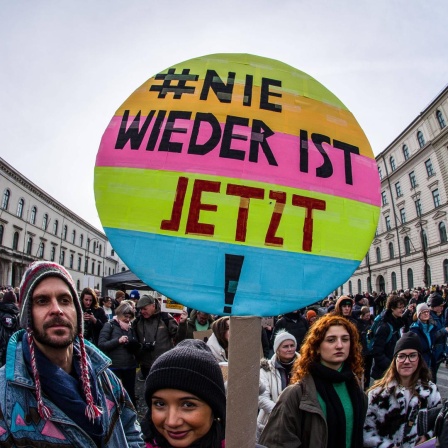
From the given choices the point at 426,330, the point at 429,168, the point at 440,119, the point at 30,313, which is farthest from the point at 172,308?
the point at 429,168

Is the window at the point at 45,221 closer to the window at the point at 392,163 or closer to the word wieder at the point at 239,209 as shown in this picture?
the window at the point at 392,163

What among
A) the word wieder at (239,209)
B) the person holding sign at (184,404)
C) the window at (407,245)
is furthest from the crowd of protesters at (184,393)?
the window at (407,245)

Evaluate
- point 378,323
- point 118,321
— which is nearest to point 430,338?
point 378,323

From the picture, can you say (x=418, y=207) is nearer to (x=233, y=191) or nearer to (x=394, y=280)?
(x=394, y=280)

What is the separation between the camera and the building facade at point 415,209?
1244 inches

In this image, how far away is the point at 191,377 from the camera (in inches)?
50.1

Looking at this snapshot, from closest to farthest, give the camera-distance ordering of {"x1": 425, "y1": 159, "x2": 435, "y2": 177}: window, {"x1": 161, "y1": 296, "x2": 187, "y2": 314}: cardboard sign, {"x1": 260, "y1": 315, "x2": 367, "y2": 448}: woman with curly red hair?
{"x1": 260, "y1": 315, "x2": 367, "y2": 448}: woman with curly red hair, {"x1": 161, "y1": 296, "x2": 187, "y2": 314}: cardboard sign, {"x1": 425, "y1": 159, "x2": 435, "y2": 177}: window

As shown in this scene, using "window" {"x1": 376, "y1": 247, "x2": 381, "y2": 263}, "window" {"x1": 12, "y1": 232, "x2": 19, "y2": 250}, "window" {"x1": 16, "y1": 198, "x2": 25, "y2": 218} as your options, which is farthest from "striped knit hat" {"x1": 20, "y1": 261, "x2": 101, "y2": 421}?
"window" {"x1": 376, "y1": 247, "x2": 381, "y2": 263}

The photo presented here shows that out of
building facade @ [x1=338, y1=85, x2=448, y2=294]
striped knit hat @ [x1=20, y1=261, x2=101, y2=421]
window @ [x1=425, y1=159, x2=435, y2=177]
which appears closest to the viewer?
striped knit hat @ [x1=20, y1=261, x2=101, y2=421]

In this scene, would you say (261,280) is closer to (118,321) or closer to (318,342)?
(318,342)

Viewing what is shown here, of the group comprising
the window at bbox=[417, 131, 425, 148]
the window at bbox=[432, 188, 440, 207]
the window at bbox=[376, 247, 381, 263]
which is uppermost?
the window at bbox=[417, 131, 425, 148]

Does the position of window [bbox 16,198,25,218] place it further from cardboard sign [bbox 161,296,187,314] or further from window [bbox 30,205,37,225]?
cardboard sign [bbox 161,296,187,314]

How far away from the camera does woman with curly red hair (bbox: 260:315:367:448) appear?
1.93 meters

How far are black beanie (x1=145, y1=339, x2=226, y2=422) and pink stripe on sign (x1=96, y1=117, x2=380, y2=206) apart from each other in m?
0.64
